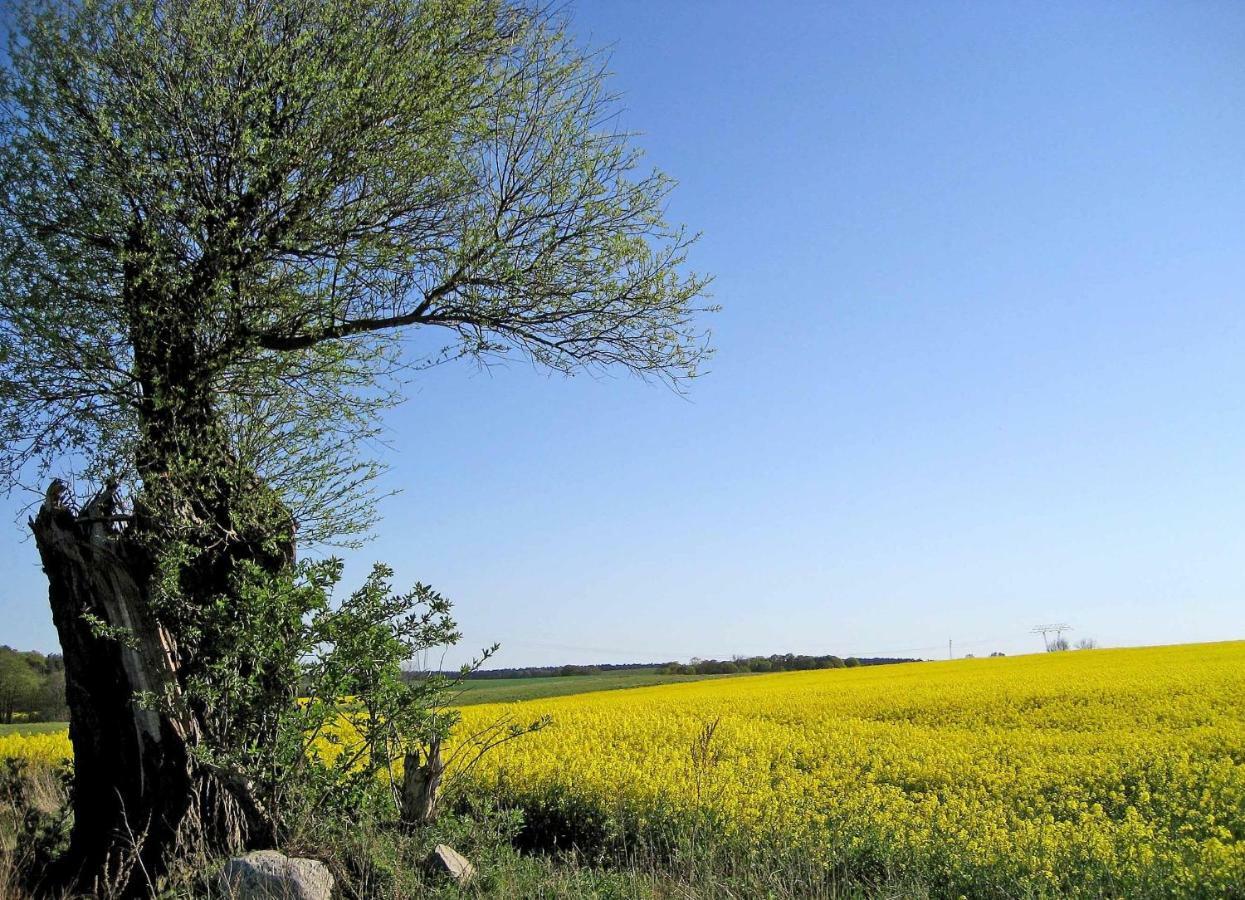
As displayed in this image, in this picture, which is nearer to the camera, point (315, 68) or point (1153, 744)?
point (315, 68)

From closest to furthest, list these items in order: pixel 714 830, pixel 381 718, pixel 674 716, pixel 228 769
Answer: pixel 228 769, pixel 381 718, pixel 714 830, pixel 674 716

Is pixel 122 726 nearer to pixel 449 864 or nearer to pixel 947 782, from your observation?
pixel 449 864

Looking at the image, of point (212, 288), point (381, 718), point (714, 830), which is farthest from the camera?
point (714, 830)

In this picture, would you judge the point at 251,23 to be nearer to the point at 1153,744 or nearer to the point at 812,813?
the point at 812,813

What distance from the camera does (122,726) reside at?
9.34m

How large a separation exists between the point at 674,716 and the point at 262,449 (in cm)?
1481

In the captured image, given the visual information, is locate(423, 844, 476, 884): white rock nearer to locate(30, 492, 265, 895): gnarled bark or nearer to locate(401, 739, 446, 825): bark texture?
locate(401, 739, 446, 825): bark texture

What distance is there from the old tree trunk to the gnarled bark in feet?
0.05

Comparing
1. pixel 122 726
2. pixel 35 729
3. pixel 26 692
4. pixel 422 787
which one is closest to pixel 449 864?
pixel 422 787

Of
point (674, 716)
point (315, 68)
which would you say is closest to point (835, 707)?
point (674, 716)

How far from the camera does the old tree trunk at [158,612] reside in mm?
8820

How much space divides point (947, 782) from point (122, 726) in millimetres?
10898

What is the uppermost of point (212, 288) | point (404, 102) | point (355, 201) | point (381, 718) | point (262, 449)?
point (404, 102)

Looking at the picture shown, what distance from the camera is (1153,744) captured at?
15.0m
